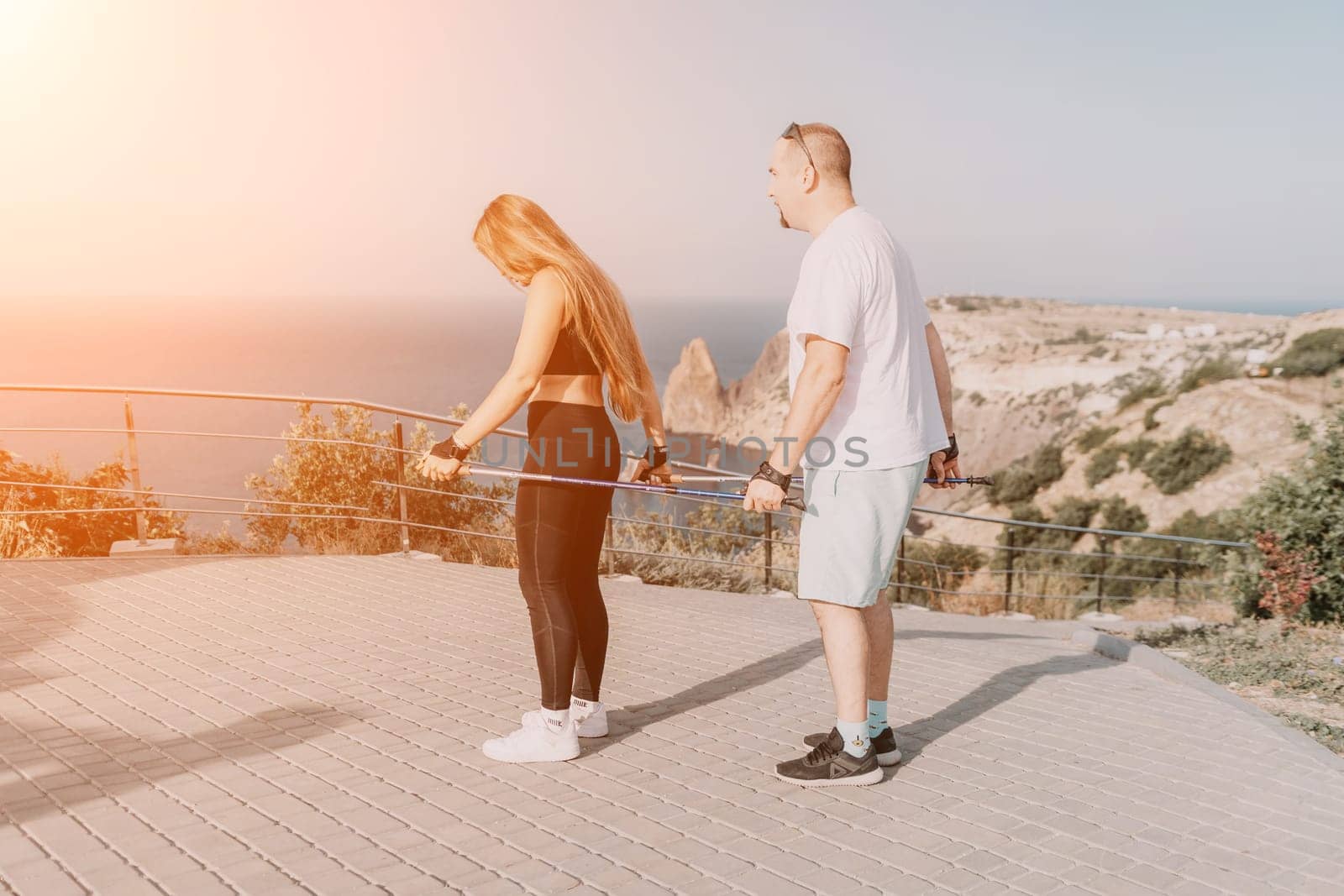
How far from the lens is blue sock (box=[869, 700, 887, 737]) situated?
12.8 feet

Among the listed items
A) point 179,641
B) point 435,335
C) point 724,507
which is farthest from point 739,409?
point 179,641

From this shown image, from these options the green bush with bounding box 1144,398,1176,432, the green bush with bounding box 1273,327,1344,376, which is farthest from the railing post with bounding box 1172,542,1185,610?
the green bush with bounding box 1273,327,1344,376

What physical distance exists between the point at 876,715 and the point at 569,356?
158 cm

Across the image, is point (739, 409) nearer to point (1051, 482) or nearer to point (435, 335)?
point (435, 335)

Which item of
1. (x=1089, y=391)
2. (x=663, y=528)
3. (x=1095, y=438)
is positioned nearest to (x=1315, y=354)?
(x=1095, y=438)

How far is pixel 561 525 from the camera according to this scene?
145 inches

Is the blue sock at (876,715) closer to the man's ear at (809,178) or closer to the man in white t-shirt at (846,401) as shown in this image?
the man in white t-shirt at (846,401)

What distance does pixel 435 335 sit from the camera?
16650 centimetres

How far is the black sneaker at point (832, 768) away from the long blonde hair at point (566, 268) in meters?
1.33

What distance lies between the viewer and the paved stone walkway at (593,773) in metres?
3.09

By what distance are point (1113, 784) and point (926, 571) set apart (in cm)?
2788

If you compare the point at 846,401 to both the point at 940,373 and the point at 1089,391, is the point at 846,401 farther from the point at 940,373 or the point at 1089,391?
the point at 1089,391

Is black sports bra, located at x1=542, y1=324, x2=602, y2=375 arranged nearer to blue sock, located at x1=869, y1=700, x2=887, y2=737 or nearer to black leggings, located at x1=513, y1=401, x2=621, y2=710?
black leggings, located at x1=513, y1=401, x2=621, y2=710

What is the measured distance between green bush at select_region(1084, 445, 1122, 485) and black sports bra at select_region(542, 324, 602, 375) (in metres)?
47.5
